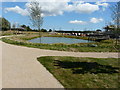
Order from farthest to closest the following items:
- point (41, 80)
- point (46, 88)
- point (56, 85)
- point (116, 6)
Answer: point (116, 6) < point (41, 80) < point (56, 85) < point (46, 88)

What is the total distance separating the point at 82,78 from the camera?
5488mm

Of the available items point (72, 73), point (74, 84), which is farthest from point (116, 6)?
point (74, 84)

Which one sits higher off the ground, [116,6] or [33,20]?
[116,6]

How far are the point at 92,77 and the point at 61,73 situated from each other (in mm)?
1270

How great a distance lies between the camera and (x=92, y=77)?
565cm

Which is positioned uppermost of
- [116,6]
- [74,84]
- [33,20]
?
[116,6]

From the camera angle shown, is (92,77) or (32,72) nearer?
(92,77)

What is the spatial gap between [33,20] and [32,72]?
14654 mm

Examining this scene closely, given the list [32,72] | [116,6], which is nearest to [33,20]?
[116,6]

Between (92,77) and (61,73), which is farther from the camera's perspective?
(61,73)

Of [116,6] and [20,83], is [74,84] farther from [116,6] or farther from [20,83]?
[116,6]

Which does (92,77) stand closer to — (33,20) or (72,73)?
(72,73)

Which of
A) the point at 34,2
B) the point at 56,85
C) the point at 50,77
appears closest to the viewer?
the point at 56,85

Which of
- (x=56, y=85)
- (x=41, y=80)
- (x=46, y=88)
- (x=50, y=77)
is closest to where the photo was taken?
(x=46, y=88)
